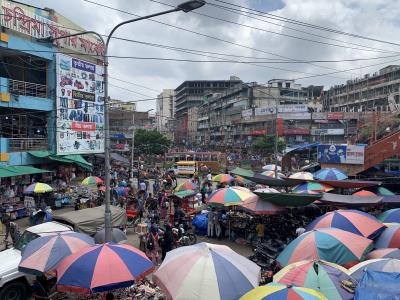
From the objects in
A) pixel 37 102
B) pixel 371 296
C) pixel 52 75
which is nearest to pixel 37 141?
pixel 37 102

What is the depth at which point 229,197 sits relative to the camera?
1598 cm

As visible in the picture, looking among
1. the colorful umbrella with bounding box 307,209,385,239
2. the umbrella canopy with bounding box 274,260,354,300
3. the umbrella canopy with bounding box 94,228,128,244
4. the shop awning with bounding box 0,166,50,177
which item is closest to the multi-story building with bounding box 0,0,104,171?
the shop awning with bounding box 0,166,50,177

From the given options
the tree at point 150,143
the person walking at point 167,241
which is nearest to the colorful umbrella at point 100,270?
the person walking at point 167,241

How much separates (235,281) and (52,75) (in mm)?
26217

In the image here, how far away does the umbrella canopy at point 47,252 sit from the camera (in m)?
8.19

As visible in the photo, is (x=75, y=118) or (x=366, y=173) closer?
(x=366, y=173)

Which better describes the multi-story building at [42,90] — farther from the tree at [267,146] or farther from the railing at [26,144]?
the tree at [267,146]

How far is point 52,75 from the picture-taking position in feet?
94.8

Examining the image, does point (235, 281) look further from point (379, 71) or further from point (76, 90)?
point (379, 71)

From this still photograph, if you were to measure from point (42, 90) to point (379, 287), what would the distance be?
2789 centimetres

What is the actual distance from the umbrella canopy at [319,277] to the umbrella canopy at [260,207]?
24.2ft

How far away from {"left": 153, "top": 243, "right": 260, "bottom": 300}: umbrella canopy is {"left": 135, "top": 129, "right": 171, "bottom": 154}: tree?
6393 centimetres

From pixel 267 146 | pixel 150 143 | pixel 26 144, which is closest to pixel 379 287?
pixel 26 144

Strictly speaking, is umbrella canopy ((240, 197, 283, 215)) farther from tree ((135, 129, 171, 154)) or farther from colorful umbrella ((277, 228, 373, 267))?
tree ((135, 129, 171, 154))
